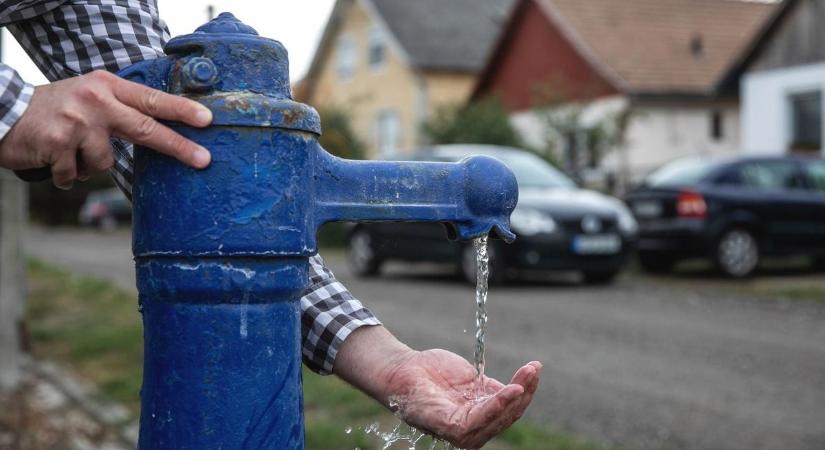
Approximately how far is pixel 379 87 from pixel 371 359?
112 feet

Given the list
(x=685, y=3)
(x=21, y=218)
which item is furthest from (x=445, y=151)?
(x=685, y=3)

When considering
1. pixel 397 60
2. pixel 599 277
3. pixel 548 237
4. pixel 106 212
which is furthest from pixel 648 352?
pixel 106 212

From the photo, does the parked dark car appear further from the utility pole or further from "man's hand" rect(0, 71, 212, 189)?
"man's hand" rect(0, 71, 212, 189)

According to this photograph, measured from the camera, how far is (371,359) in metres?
1.55

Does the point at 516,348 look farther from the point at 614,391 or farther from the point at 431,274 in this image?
the point at 431,274

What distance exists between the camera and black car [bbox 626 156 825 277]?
12906 mm

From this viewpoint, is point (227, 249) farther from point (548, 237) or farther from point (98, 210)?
point (98, 210)

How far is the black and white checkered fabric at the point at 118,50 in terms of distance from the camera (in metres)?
1.58

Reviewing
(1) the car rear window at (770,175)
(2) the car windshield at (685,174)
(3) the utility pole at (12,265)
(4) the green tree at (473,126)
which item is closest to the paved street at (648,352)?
(2) the car windshield at (685,174)

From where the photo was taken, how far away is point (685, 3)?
102 ft

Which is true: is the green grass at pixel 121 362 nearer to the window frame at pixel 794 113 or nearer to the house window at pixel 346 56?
the window frame at pixel 794 113

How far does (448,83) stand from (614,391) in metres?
28.6

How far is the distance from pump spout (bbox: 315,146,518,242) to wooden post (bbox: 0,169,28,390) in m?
5.51

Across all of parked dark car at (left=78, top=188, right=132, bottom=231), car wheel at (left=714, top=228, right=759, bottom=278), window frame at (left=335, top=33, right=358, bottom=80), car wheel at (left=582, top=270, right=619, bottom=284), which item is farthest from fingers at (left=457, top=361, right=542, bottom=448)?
parked dark car at (left=78, top=188, right=132, bottom=231)
